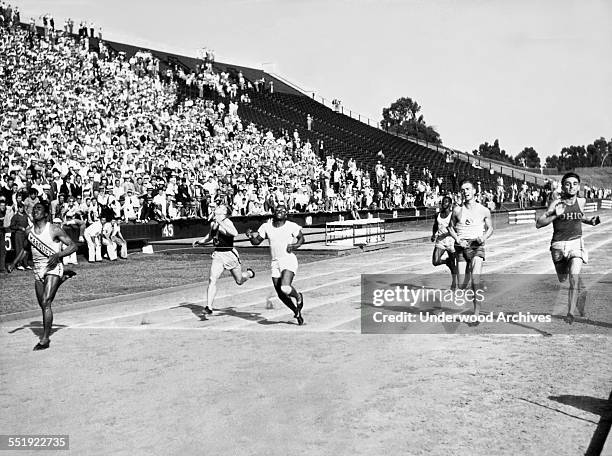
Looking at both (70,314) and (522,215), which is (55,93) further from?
(522,215)

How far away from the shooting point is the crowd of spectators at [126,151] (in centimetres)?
2428

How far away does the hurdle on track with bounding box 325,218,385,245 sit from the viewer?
29.3 m

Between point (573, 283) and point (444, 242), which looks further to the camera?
point (444, 242)

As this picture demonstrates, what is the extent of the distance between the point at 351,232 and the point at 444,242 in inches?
591

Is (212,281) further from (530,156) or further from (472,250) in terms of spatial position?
(530,156)

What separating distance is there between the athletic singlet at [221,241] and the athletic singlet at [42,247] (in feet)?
10.0

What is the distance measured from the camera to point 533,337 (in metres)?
10.5

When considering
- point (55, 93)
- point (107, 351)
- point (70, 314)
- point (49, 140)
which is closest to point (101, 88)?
point (55, 93)

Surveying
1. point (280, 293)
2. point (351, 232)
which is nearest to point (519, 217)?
point (351, 232)

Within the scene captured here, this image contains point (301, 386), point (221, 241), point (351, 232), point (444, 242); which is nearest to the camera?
point (301, 386)

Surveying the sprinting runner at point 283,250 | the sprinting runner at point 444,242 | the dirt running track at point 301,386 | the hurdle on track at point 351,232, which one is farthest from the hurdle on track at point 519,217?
the sprinting runner at point 283,250

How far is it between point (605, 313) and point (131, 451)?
28.5 feet

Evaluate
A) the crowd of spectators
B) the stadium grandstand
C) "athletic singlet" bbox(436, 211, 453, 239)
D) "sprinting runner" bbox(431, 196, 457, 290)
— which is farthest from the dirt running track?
the crowd of spectators

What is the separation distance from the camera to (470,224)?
477 inches
